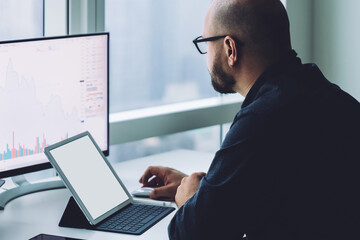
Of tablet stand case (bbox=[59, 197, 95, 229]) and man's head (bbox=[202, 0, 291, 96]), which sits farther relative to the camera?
tablet stand case (bbox=[59, 197, 95, 229])

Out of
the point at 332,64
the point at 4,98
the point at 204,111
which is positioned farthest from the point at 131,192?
the point at 332,64

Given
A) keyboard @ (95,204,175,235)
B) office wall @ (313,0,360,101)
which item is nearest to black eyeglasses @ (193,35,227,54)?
keyboard @ (95,204,175,235)

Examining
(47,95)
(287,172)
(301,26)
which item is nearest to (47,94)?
(47,95)

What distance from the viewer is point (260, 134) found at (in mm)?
1258

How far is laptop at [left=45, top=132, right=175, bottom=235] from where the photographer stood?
1.58m

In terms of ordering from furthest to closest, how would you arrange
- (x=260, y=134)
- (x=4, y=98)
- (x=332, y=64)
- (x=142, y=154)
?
(x=332, y=64), (x=142, y=154), (x=4, y=98), (x=260, y=134)

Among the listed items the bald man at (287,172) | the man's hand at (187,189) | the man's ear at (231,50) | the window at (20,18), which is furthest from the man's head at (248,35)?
the window at (20,18)

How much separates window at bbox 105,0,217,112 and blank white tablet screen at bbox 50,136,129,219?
0.74m

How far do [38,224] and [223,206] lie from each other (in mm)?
577

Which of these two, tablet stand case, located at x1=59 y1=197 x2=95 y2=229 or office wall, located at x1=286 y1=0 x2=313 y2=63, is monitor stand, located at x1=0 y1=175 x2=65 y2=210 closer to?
tablet stand case, located at x1=59 y1=197 x2=95 y2=229

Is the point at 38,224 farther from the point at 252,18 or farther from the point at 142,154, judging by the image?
the point at 142,154

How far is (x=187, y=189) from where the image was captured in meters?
1.62

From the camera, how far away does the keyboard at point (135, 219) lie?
1.55 metres

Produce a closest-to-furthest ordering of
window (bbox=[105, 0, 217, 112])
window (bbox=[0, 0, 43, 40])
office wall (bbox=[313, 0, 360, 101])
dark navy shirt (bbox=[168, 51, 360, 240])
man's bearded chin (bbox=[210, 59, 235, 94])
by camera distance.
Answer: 1. dark navy shirt (bbox=[168, 51, 360, 240])
2. man's bearded chin (bbox=[210, 59, 235, 94])
3. window (bbox=[0, 0, 43, 40])
4. window (bbox=[105, 0, 217, 112])
5. office wall (bbox=[313, 0, 360, 101])
